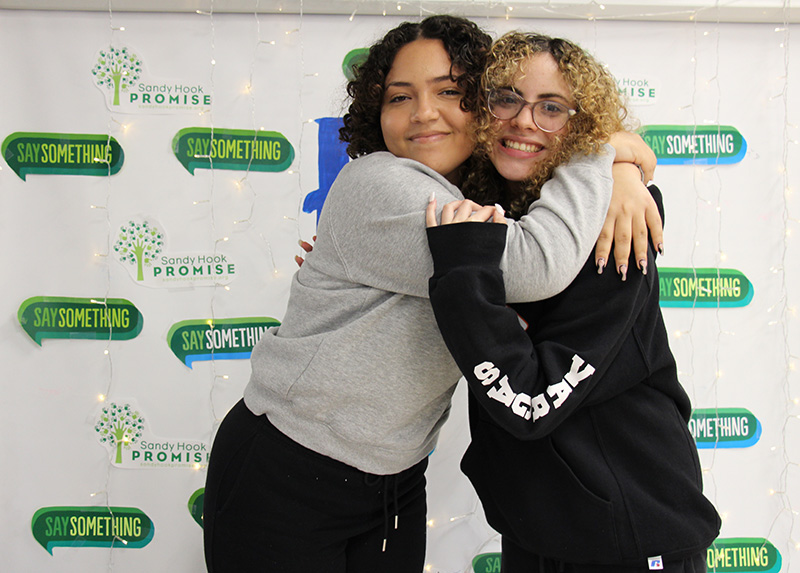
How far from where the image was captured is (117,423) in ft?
Answer: 5.75

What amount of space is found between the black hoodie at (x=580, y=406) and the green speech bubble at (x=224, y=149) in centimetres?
108

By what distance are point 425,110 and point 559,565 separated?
0.79 m

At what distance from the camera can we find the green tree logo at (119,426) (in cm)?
175

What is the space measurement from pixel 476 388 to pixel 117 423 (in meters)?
1.40

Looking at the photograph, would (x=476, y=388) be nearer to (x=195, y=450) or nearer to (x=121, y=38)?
(x=195, y=450)

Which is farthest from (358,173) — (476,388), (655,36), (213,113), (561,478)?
(655,36)

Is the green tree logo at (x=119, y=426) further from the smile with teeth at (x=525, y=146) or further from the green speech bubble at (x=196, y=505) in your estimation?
the smile with teeth at (x=525, y=146)

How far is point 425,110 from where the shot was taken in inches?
39.5

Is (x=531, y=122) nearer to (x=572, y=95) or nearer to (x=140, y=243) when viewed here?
(x=572, y=95)

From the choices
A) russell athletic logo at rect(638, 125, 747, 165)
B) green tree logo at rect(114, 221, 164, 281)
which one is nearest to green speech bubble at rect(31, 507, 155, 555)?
green tree logo at rect(114, 221, 164, 281)

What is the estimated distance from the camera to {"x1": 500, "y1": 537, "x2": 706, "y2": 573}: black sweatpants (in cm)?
87

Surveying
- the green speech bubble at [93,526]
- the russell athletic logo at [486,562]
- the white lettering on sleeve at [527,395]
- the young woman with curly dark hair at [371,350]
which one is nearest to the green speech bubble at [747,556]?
the russell athletic logo at [486,562]

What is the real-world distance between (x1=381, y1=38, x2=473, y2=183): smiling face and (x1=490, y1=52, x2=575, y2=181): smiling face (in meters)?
0.09

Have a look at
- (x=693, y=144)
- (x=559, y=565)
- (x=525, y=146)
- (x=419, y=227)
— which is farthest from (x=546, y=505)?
(x=693, y=144)
